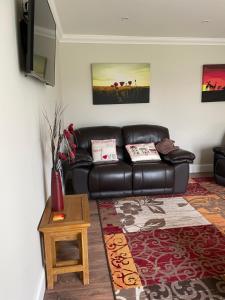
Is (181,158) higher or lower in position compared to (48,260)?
higher

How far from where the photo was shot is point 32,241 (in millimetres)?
1705

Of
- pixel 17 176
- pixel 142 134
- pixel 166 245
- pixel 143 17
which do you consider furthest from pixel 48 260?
pixel 143 17

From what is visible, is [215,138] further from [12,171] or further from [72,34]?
[12,171]

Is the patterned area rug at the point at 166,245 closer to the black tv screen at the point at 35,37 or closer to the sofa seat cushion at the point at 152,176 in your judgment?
the sofa seat cushion at the point at 152,176

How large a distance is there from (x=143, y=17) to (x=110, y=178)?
219cm

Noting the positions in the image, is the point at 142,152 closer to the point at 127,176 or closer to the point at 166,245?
the point at 127,176

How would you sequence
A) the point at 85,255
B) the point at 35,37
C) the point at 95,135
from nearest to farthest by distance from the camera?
1. the point at 35,37
2. the point at 85,255
3. the point at 95,135

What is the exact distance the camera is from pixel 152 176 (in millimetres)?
3686

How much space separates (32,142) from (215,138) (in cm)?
409

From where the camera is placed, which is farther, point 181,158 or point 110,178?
point 181,158

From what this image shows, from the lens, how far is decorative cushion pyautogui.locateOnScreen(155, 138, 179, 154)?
4.04 m

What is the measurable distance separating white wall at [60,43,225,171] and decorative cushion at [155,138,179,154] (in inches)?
28.3

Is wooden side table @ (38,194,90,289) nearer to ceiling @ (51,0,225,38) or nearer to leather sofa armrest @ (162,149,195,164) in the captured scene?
leather sofa armrest @ (162,149,195,164)

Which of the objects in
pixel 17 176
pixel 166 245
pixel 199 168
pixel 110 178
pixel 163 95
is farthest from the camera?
pixel 199 168
